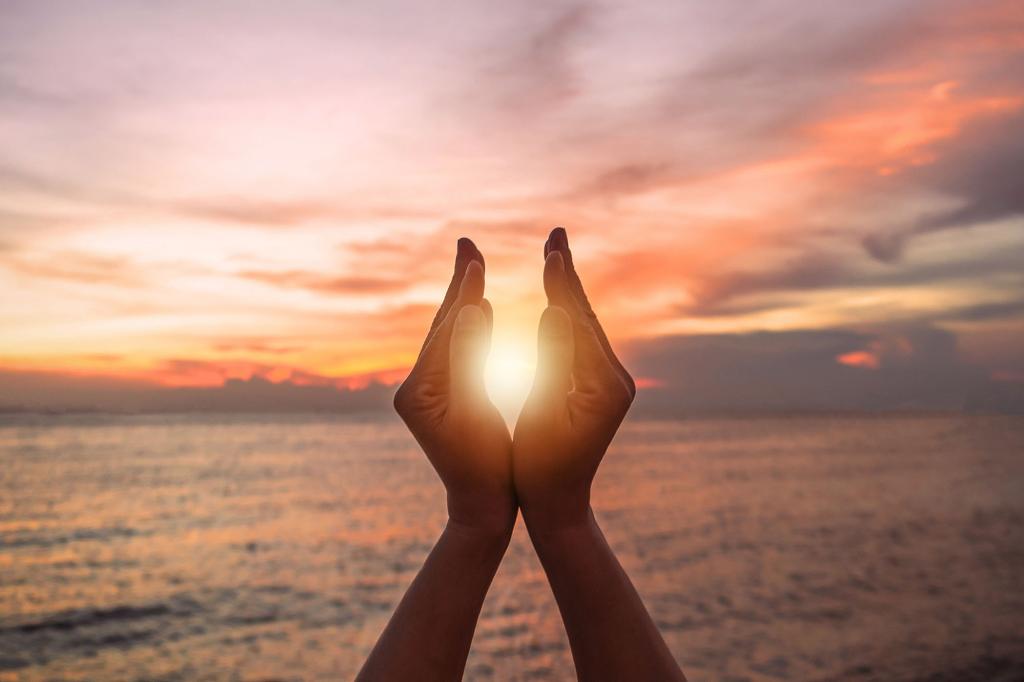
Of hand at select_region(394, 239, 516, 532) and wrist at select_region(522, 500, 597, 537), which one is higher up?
hand at select_region(394, 239, 516, 532)

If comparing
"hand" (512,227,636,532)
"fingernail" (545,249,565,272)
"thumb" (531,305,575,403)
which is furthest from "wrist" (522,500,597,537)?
"fingernail" (545,249,565,272)

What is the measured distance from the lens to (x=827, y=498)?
1032 inches

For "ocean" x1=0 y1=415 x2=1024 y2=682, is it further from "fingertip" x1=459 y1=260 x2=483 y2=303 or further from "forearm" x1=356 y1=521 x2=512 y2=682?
"fingertip" x1=459 y1=260 x2=483 y2=303

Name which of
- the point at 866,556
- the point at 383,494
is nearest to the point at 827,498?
the point at 866,556

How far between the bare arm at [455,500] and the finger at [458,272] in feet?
0.51

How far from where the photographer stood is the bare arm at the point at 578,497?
2.61 m

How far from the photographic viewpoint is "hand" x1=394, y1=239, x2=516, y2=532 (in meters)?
2.74

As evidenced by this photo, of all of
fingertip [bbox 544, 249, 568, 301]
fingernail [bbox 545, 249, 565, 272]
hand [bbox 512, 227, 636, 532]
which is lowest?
hand [bbox 512, 227, 636, 532]

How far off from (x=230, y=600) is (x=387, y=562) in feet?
12.6

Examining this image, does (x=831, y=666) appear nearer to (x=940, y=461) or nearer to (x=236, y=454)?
(x=940, y=461)

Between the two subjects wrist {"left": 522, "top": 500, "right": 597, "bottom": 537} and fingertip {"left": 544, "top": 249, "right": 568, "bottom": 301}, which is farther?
fingertip {"left": 544, "top": 249, "right": 568, "bottom": 301}

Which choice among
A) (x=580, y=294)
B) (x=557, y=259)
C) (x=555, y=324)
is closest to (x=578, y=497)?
(x=555, y=324)

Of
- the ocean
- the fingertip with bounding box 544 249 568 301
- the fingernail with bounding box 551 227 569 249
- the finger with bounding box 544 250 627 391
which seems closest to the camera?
the finger with bounding box 544 250 627 391

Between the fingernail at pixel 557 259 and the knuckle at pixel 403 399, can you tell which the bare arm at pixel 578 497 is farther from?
the knuckle at pixel 403 399
